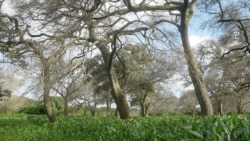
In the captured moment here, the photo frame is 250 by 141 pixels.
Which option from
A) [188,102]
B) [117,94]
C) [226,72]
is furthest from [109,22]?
[188,102]

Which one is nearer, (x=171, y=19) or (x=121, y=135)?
(x=121, y=135)

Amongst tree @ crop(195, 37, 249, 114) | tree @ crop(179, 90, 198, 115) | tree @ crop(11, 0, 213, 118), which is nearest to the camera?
tree @ crop(11, 0, 213, 118)

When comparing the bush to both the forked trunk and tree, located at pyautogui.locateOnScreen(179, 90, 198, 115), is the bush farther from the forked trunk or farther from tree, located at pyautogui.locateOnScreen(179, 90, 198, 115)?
the forked trunk

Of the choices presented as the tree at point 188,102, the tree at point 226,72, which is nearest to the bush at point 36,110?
the tree at point 188,102

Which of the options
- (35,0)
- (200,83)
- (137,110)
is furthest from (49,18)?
(137,110)

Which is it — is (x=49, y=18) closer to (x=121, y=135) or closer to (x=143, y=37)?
(x=143, y=37)

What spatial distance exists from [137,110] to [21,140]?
49674mm

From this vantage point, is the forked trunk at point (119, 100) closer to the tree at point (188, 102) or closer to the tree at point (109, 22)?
the tree at point (109, 22)

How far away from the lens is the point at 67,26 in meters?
14.9

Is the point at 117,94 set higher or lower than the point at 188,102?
lower

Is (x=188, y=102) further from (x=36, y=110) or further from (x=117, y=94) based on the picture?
(x=117, y=94)

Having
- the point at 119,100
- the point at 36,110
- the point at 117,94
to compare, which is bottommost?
the point at 119,100

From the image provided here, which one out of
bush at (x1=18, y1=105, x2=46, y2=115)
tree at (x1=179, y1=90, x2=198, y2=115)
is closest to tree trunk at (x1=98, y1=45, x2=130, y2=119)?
tree at (x1=179, y1=90, x2=198, y2=115)

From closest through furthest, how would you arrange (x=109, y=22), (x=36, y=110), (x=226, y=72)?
1. (x=109, y=22)
2. (x=226, y=72)
3. (x=36, y=110)
